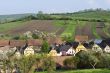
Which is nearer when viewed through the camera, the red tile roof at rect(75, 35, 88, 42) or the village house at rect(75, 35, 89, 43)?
the village house at rect(75, 35, 89, 43)

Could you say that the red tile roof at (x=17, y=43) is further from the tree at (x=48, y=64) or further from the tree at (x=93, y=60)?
the tree at (x=48, y=64)

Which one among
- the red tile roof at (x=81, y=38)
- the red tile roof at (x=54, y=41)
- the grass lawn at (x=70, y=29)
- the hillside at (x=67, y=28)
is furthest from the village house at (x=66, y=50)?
the grass lawn at (x=70, y=29)

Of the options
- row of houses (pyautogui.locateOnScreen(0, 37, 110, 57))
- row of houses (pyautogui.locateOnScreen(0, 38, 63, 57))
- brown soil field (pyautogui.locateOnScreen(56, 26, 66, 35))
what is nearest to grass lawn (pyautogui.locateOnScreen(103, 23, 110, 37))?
brown soil field (pyautogui.locateOnScreen(56, 26, 66, 35))

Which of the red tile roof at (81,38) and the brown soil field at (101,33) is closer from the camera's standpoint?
the red tile roof at (81,38)

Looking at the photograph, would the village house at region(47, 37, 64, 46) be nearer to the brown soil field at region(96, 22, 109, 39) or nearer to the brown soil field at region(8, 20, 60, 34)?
the brown soil field at region(96, 22, 109, 39)

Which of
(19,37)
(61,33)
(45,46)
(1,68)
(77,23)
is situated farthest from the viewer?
(77,23)

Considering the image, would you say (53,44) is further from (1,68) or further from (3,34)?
(1,68)

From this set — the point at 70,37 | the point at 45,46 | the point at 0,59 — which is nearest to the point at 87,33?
the point at 70,37

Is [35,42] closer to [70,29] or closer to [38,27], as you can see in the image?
[70,29]
